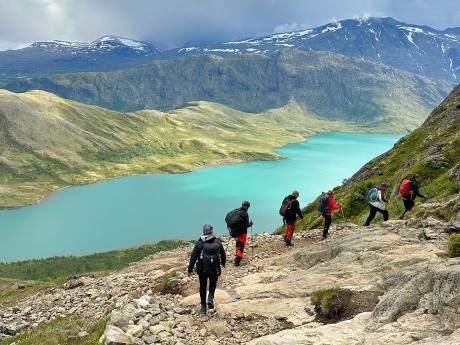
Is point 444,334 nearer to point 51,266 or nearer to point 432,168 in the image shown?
point 432,168

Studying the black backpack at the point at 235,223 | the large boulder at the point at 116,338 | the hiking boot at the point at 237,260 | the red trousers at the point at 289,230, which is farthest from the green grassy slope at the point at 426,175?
the large boulder at the point at 116,338

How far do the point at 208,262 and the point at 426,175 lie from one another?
33460mm

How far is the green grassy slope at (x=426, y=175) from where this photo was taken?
29616 mm

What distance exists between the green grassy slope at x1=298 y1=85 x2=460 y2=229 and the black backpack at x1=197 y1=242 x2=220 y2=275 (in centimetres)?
1440

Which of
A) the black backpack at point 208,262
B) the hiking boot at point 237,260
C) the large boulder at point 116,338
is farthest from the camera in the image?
the hiking boot at point 237,260

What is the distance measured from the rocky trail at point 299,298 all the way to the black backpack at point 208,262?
1.98 m

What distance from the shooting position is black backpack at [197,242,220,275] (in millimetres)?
18766

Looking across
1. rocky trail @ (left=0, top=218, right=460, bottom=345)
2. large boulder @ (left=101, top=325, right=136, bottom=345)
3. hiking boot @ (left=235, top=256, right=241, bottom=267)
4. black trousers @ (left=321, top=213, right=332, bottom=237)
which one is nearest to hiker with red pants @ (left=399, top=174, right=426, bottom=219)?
rocky trail @ (left=0, top=218, right=460, bottom=345)

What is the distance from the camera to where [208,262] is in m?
18.8

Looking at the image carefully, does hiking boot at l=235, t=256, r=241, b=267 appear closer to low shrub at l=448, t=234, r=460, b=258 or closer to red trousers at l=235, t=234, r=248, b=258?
red trousers at l=235, t=234, r=248, b=258

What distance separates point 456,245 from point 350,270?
4.87 metres

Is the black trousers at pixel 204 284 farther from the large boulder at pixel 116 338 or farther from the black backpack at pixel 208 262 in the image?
the large boulder at pixel 116 338

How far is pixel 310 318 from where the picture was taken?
55.6 ft

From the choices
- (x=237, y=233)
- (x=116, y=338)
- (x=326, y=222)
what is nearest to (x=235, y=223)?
(x=237, y=233)
